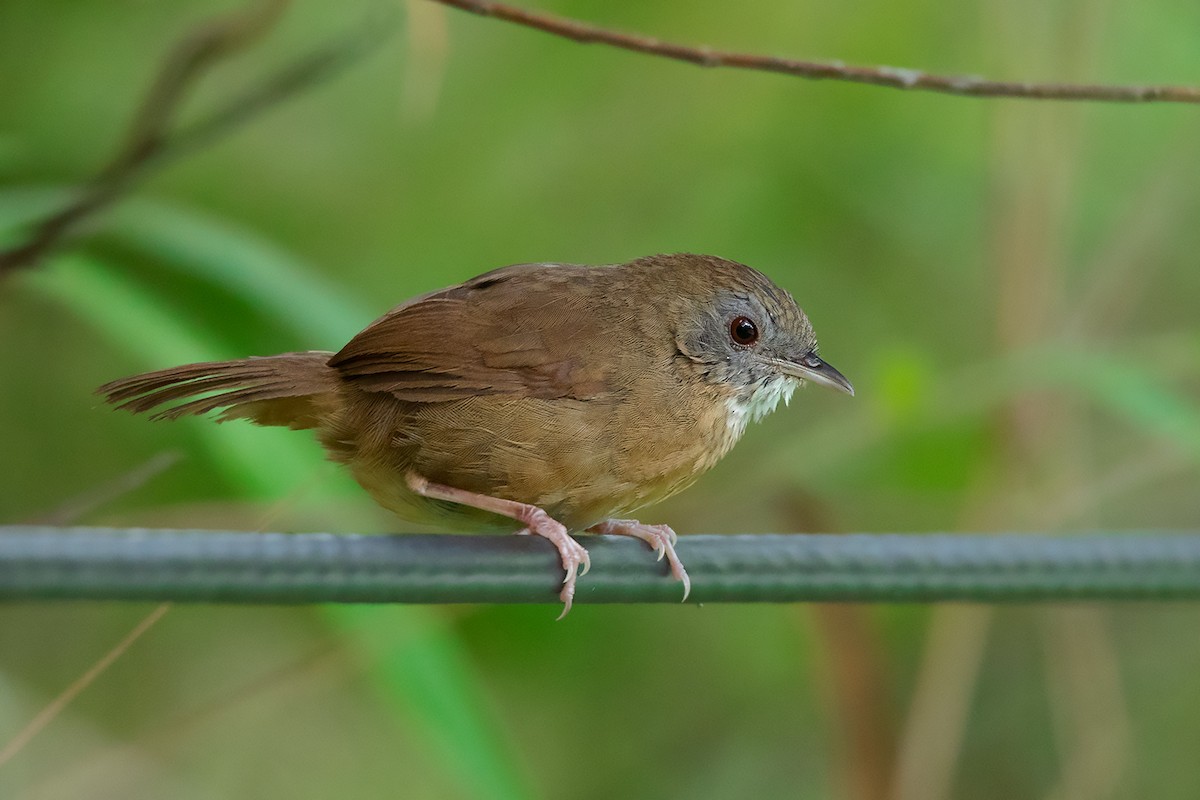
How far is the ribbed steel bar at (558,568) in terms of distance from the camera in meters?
1.43

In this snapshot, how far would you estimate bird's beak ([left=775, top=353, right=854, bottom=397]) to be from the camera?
117 inches

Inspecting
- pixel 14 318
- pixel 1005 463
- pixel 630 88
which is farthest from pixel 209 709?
pixel 630 88

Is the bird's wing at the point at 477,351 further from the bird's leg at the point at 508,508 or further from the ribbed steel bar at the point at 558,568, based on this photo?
the ribbed steel bar at the point at 558,568

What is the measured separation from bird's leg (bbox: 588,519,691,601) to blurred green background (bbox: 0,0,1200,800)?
1.44ft

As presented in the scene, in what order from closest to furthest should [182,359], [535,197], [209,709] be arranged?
[182,359] < [209,709] < [535,197]

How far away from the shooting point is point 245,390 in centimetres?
266

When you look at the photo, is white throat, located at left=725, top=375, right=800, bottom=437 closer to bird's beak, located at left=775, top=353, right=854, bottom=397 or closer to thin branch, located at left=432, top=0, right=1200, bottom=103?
bird's beak, located at left=775, top=353, right=854, bottom=397

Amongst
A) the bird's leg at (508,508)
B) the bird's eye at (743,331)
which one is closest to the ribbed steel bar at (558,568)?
the bird's leg at (508,508)

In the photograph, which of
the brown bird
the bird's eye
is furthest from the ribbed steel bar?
the bird's eye

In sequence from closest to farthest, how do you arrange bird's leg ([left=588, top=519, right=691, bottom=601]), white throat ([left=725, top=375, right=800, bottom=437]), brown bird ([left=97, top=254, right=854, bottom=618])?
bird's leg ([left=588, top=519, right=691, bottom=601]) → brown bird ([left=97, top=254, right=854, bottom=618]) → white throat ([left=725, top=375, right=800, bottom=437])

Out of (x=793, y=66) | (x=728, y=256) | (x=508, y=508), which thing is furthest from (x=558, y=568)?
(x=728, y=256)

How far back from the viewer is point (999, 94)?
8.27 ft

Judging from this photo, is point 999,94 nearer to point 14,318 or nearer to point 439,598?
point 439,598

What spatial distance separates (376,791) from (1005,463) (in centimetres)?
264
